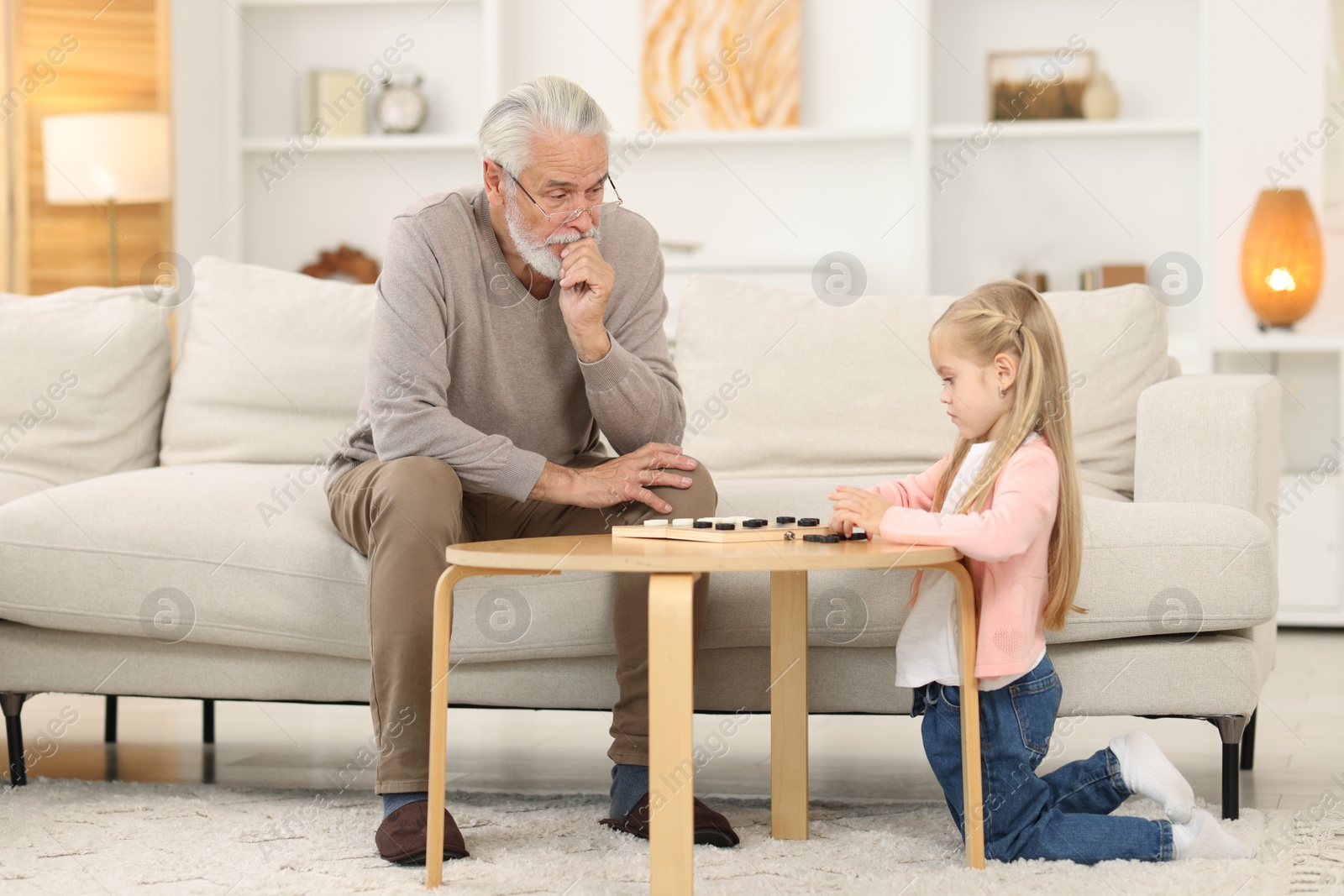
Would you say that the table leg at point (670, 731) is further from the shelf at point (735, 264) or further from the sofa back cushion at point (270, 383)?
the shelf at point (735, 264)

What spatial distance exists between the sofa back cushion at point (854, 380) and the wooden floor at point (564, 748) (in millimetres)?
507

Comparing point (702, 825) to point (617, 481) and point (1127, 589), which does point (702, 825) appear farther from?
point (1127, 589)

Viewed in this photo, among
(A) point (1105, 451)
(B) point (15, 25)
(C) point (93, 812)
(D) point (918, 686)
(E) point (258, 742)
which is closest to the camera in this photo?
(D) point (918, 686)

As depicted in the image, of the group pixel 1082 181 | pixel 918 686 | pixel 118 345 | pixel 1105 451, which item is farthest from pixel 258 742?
pixel 1082 181

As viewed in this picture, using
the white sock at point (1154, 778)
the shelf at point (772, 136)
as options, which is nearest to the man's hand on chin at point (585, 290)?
the white sock at point (1154, 778)

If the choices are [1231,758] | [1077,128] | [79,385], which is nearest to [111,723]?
[79,385]

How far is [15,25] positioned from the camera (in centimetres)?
368

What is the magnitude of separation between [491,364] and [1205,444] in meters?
1.02

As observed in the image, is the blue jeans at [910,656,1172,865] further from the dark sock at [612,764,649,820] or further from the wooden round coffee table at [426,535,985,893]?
the dark sock at [612,764,649,820]

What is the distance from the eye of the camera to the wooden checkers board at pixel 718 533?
144 centimetres

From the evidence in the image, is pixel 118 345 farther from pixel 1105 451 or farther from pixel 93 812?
pixel 1105 451

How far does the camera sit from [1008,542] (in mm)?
1530

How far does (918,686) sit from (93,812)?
1132 millimetres

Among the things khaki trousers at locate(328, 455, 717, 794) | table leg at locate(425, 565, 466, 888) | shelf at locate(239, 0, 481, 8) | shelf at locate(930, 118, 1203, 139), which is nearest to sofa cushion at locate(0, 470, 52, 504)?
khaki trousers at locate(328, 455, 717, 794)
